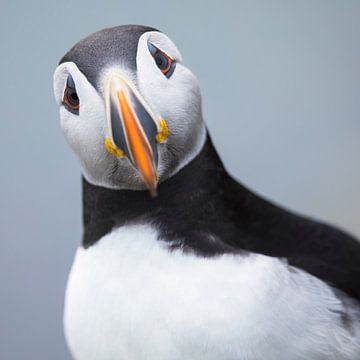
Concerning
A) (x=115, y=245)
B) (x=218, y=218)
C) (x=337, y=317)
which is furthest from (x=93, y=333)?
(x=337, y=317)

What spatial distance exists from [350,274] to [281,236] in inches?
5.1

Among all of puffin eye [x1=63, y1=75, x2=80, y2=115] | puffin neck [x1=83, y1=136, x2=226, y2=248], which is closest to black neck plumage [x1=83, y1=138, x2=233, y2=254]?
puffin neck [x1=83, y1=136, x2=226, y2=248]

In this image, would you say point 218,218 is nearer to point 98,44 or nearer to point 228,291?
point 228,291

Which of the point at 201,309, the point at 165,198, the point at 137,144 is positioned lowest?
the point at 201,309

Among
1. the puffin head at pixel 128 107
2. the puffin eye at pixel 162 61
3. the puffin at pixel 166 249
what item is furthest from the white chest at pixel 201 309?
the puffin eye at pixel 162 61

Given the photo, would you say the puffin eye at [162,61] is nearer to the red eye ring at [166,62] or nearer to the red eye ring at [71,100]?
the red eye ring at [166,62]

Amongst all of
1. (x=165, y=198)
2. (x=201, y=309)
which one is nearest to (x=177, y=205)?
(x=165, y=198)

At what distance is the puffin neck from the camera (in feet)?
3.48

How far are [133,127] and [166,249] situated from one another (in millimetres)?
233

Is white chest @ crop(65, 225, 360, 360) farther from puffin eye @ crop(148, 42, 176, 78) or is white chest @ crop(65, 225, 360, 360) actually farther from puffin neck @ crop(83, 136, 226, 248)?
puffin eye @ crop(148, 42, 176, 78)

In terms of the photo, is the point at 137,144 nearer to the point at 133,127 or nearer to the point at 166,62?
the point at 133,127

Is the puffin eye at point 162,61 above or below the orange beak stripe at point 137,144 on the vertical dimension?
above

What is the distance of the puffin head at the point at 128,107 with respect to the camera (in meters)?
0.90

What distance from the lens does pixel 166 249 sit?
104 cm
